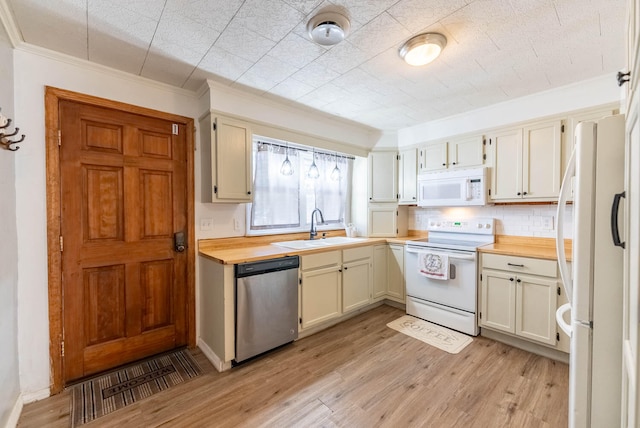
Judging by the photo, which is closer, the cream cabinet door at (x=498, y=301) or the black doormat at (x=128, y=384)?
the black doormat at (x=128, y=384)

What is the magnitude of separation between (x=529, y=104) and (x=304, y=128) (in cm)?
230

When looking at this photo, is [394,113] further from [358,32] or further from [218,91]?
[218,91]

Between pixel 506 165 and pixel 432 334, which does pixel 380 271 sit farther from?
pixel 506 165

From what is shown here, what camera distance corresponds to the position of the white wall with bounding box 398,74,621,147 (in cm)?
231

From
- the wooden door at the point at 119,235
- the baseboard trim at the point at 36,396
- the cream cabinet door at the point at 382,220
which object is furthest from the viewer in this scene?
the cream cabinet door at the point at 382,220

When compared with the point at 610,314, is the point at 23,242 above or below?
above

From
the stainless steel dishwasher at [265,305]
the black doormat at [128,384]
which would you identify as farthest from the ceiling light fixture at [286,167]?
the black doormat at [128,384]

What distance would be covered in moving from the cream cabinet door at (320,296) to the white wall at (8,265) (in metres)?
1.92

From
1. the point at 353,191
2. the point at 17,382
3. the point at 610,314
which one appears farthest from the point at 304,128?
the point at 17,382

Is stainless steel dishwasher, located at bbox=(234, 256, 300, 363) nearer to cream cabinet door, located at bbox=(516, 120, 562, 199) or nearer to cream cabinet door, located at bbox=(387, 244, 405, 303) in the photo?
cream cabinet door, located at bbox=(387, 244, 405, 303)

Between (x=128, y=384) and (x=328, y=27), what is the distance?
9.15 ft

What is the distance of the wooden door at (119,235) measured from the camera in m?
2.01

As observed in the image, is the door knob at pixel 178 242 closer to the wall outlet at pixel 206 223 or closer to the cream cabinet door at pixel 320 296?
the wall outlet at pixel 206 223

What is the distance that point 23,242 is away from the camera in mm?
1821
